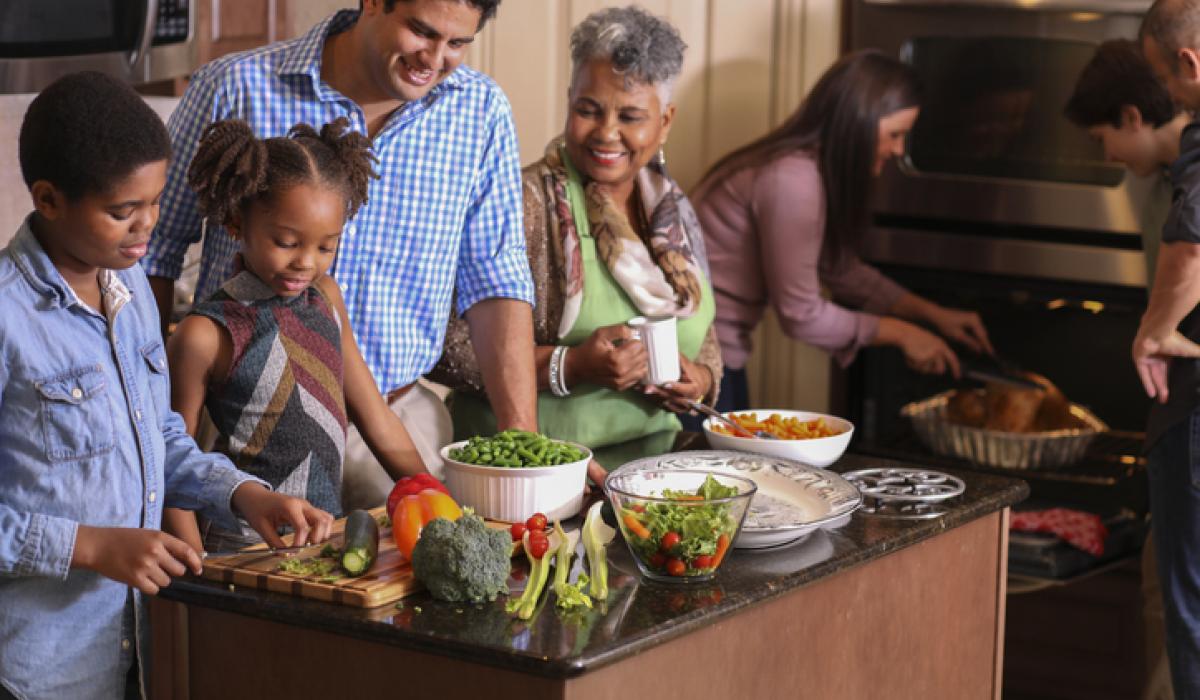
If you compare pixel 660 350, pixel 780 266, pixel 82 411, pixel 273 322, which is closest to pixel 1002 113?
pixel 780 266

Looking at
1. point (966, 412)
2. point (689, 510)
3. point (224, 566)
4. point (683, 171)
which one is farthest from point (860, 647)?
point (683, 171)

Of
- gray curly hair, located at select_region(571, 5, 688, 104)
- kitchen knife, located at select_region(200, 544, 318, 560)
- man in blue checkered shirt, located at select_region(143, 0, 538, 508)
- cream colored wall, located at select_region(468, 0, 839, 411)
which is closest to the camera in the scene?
kitchen knife, located at select_region(200, 544, 318, 560)

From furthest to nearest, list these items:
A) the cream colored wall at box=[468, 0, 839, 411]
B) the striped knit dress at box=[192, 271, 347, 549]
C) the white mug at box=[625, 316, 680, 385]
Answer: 1. the cream colored wall at box=[468, 0, 839, 411]
2. the white mug at box=[625, 316, 680, 385]
3. the striped knit dress at box=[192, 271, 347, 549]

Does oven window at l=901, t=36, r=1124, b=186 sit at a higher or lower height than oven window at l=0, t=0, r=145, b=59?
lower

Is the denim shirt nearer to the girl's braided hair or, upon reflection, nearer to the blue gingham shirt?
the girl's braided hair

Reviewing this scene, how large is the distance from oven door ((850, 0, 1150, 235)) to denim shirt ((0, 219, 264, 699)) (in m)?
1.85

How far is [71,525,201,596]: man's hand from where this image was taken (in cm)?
140

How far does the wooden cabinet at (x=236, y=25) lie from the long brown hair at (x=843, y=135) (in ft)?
2.93

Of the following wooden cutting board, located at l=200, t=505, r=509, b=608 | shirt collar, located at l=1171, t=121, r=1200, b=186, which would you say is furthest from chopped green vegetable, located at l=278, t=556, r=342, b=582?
shirt collar, located at l=1171, t=121, r=1200, b=186

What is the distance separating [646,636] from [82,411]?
579 mm

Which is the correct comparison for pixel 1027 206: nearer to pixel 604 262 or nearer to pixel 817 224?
pixel 817 224

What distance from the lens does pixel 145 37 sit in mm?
2469

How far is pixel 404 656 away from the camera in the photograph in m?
1.44

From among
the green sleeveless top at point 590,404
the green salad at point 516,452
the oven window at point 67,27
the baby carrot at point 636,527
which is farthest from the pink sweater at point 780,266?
the baby carrot at point 636,527
